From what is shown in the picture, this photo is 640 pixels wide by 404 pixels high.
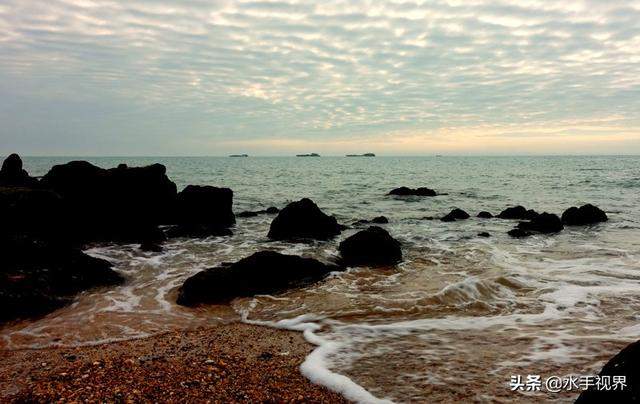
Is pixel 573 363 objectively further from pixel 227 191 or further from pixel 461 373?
pixel 227 191

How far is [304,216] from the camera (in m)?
18.5

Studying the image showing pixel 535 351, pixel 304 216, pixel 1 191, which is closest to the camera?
pixel 535 351

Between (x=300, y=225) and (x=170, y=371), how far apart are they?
1252cm

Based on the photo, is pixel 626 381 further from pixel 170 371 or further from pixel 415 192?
pixel 415 192

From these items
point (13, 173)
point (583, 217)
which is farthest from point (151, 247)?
point (583, 217)

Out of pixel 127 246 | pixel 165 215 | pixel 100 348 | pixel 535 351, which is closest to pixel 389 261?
pixel 535 351

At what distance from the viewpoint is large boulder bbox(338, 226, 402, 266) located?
535 inches

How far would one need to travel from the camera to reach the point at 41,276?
32.6 feet

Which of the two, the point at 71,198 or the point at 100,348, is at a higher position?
the point at 71,198

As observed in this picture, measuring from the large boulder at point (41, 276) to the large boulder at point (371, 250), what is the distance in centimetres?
664

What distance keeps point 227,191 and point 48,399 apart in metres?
18.0

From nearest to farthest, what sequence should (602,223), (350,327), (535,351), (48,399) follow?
1. (48,399)
2. (535,351)
3. (350,327)
4. (602,223)

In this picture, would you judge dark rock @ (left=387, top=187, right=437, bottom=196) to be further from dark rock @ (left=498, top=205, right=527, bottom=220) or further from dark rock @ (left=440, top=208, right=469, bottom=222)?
dark rock @ (left=440, top=208, right=469, bottom=222)

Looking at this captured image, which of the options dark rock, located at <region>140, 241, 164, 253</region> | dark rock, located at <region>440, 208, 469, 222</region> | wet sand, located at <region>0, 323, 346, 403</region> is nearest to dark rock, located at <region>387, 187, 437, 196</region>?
dark rock, located at <region>440, 208, 469, 222</region>
